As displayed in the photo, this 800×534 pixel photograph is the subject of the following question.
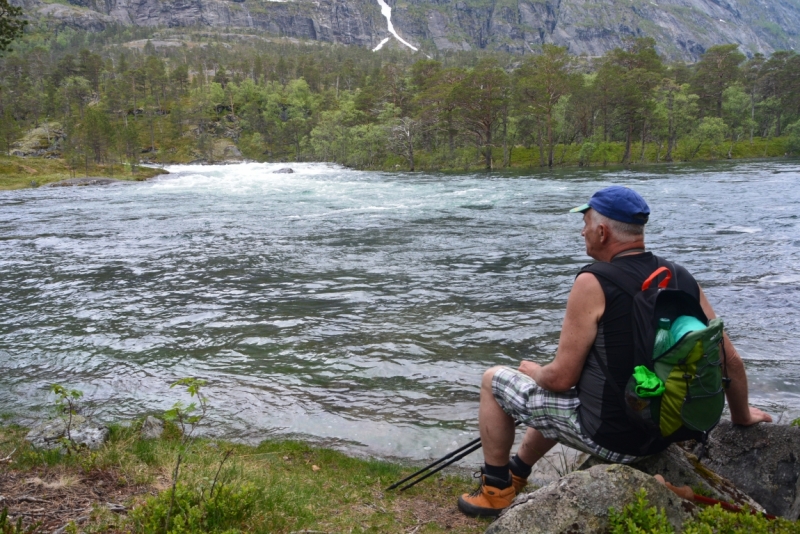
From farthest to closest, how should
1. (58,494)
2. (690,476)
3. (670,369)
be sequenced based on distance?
(58,494), (690,476), (670,369)

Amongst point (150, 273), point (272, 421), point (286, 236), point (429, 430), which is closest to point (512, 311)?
point (429, 430)

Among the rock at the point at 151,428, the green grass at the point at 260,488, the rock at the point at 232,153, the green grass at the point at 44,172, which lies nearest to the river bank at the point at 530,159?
the green grass at the point at 44,172

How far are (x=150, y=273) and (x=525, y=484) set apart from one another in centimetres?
1284

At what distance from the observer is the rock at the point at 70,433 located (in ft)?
17.3

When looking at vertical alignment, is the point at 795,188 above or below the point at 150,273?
above

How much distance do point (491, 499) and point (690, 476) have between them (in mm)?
1413

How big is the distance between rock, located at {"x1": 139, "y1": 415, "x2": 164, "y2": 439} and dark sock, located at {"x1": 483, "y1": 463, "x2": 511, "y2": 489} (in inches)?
149

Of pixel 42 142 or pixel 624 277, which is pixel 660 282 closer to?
pixel 624 277

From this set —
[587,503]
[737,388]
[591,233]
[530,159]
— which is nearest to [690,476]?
[737,388]

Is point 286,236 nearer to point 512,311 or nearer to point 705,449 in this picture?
point 512,311

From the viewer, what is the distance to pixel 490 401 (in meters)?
4.04

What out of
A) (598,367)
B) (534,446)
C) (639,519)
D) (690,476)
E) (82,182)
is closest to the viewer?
(639,519)

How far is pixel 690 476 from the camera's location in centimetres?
345

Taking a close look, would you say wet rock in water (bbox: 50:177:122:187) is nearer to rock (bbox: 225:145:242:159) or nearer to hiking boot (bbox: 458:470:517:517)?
rock (bbox: 225:145:242:159)
